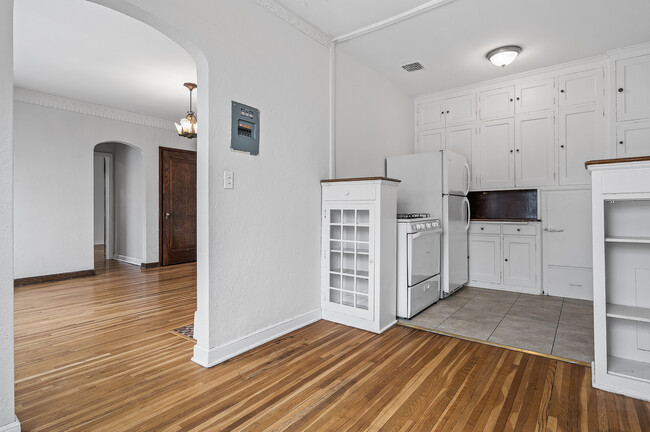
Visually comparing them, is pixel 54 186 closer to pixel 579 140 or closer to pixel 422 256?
pixel 422 256

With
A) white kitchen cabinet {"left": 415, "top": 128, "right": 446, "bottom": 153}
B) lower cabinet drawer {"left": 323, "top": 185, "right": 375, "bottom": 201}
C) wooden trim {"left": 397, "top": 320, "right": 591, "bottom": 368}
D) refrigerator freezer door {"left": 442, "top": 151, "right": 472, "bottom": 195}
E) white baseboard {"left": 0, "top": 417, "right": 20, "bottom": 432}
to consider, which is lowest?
wooden trim {"left": 397, "top": 320, "right": 591, "bottom": 368}

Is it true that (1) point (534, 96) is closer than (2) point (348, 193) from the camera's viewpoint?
No

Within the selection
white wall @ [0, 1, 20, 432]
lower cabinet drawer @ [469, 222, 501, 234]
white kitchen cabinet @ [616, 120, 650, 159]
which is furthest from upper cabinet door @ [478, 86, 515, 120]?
white wall @ [0, 1, 20, 432]

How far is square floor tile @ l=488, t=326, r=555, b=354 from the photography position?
244cm

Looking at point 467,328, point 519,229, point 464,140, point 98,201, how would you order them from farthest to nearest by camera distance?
→ point 98,201
point 464,140
point 519,229
point 467,328

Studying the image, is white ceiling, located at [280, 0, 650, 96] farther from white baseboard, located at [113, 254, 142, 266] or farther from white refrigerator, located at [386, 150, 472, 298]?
white baseboard, located at [113, 254, 142, 266]

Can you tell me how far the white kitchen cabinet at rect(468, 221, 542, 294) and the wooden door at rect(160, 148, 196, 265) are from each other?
5153 mm

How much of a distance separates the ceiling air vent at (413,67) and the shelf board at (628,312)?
119 inches

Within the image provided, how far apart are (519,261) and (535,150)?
138 centimetres

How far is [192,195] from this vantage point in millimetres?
6750

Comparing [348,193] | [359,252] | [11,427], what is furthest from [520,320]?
[11,427]

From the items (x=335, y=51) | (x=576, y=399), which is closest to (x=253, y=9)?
(x=335, y=51)

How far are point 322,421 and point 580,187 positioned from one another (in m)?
3.89

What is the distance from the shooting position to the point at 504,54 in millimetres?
3521
